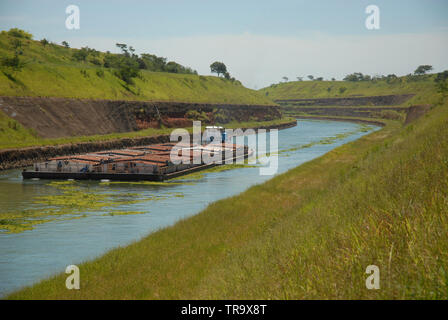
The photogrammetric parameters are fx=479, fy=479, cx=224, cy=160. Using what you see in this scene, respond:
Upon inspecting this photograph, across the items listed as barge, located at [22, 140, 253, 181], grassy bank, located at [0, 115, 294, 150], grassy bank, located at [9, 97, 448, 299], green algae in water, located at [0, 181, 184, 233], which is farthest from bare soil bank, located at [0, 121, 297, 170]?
grassy bank, located at [9, 97, 448, 299]

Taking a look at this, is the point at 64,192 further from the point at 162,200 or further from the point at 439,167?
the point at 439,167

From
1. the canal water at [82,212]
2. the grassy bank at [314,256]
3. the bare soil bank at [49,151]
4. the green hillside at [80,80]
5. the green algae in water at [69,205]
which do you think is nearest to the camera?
the grassy bank at [314,256]

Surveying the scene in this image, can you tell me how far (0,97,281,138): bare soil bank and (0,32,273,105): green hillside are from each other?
215 cm

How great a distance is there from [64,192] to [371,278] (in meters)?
35.2

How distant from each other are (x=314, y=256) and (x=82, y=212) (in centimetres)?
2415

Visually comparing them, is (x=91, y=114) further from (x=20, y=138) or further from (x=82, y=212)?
(x=82, y=212)

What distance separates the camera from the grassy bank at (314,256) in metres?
9.12

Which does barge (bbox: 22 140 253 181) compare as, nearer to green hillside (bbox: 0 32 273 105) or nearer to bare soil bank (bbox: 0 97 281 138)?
bare soil bank (bbox: 0 97 281 138)

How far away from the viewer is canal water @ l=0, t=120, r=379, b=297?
71.7ft

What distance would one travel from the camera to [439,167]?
43.9ft

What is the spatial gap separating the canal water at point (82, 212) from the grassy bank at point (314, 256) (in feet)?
11.8

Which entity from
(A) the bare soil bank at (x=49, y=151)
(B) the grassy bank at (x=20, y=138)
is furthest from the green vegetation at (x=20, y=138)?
(A) the bare soil bank at (x=49, y=151)

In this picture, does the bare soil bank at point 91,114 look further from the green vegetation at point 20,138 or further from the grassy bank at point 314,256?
the grassy bank at point 314,256
